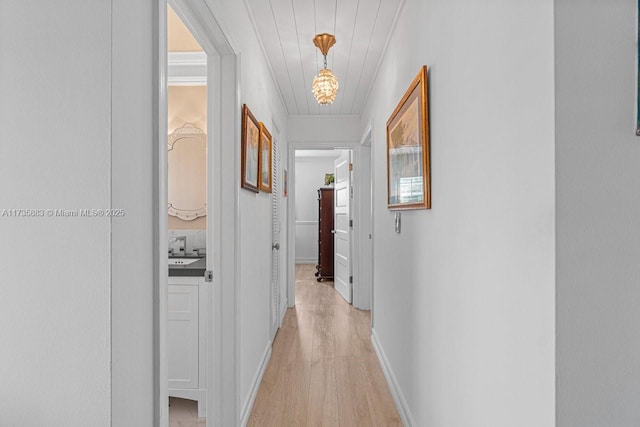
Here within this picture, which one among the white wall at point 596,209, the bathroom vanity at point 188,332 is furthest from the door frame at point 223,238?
the white wall at point 596,209

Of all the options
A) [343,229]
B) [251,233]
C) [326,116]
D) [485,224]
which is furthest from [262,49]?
[343,229]

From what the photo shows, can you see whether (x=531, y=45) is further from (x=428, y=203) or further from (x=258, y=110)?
(x=258, y=110)

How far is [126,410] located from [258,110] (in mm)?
2183

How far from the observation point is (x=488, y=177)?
115cm

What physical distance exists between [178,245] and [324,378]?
4.93ft

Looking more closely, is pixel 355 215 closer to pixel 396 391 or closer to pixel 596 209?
pixel 396 391

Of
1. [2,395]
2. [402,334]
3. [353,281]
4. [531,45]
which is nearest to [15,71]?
[2,395]

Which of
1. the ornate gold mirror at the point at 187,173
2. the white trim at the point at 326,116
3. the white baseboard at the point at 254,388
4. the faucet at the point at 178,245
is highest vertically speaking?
the white trim at the point at 326,116

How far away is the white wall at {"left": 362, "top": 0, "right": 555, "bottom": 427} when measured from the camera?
885 millimetres

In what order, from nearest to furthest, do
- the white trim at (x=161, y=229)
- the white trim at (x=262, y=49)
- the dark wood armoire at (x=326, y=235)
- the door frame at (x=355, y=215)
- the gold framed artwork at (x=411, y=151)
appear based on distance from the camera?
the white trim at (x=161, y=229), the gold framed artwork at (x=411, y=151), the white trim at (x=262, y=49), the door frame at (x=355, y=215), the dark wood armoire at (x=326, y=235)

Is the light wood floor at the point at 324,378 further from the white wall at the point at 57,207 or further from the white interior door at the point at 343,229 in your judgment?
the white wall at the point at 57,207

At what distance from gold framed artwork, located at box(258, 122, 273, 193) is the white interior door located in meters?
2.07

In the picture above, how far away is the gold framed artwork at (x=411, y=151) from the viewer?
1775 mm

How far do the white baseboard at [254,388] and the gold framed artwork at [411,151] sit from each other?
1.47 m
